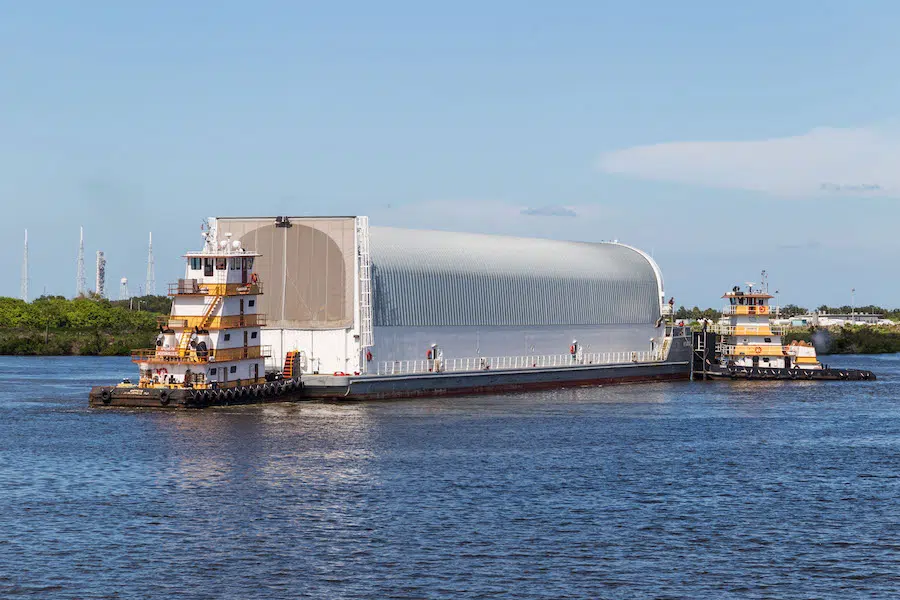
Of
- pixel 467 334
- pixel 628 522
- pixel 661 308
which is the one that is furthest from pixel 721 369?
pixel 628 522

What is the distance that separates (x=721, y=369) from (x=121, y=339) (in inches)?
3299

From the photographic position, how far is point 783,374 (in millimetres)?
103188

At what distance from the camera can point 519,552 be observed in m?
33.8

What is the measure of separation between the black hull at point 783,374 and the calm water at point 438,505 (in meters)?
34.4

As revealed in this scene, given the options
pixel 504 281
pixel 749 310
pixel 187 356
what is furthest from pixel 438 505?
pixel 749 310

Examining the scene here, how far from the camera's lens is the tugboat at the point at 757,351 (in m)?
103

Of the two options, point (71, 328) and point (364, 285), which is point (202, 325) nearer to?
point (364, 285)

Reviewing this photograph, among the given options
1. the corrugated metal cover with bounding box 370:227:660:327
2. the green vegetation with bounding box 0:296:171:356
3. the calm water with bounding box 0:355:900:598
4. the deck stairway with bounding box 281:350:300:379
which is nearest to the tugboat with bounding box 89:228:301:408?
the calm water with bounding box 0:355:900:598

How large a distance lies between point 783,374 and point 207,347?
55038mm

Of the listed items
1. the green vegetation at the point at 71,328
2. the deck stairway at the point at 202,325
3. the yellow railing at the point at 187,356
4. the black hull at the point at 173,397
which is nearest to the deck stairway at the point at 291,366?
the black hull at the point at 173,397

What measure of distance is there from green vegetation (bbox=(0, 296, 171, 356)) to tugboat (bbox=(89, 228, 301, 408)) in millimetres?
87668

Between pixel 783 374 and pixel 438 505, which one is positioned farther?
pixel 783 374

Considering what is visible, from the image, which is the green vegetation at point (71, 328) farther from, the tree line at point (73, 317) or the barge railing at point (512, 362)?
the barge railing at point (512, 362)

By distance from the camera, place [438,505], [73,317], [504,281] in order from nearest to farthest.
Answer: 1. [438,505]
2. [504,281]
3. [73,317]
